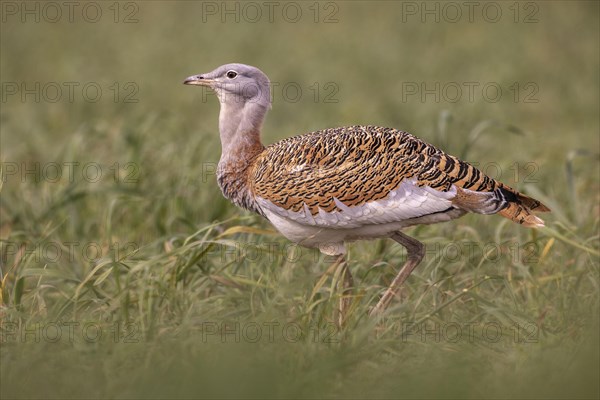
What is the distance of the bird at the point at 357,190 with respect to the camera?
495 centimetres

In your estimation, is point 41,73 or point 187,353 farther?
point 41,73

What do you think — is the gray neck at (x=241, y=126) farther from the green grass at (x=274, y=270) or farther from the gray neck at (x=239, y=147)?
the green grass at (x=274, y=270)

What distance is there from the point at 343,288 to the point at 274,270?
443mm

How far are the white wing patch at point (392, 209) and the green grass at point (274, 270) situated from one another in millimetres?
265

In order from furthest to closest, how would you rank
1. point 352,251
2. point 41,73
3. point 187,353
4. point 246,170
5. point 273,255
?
point 41,73 → point 352,251 → point 273,255 → point 246,170 → point 187,353

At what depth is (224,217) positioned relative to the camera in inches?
261

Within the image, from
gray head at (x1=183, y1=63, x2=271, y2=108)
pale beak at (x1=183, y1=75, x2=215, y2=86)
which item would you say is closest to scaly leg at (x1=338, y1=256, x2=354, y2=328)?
gray head at (x1=183, y1=63, x2=271, y2=108)

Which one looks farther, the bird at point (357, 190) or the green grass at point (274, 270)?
the bird at point (357, 190)

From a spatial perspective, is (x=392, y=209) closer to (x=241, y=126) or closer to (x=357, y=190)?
(x=357, y=190)

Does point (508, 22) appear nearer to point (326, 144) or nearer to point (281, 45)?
point (281, 45)

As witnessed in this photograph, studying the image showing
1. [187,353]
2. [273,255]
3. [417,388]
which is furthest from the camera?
[273,255]

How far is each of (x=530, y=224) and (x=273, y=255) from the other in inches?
54.9

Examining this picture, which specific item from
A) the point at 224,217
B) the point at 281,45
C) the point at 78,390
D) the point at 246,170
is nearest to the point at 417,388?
the point at 78,390

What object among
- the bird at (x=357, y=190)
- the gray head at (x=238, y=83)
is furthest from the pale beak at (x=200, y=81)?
the bird at (x=357, y=190)
